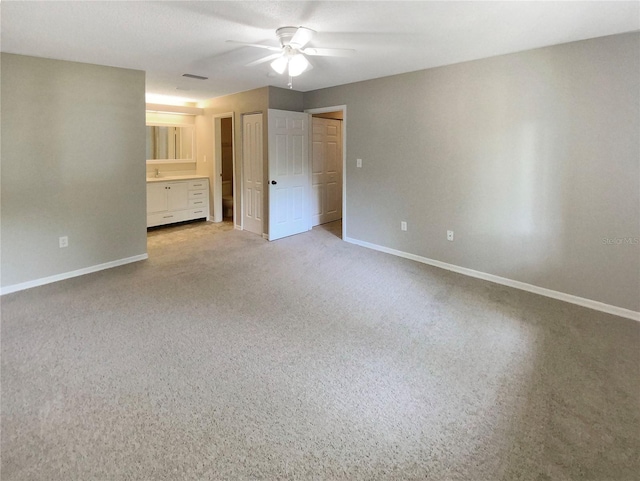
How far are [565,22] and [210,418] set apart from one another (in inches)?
143

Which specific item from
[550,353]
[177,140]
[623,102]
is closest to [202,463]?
[550,353]

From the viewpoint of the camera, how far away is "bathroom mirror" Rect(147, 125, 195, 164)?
675cm

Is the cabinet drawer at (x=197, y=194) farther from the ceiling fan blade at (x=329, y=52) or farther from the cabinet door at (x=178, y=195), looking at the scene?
the ceiling fan blade at (x=329, y=52)

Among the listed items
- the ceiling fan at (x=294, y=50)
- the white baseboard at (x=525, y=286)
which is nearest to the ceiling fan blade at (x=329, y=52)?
the ceiling fan at (x=294, y=50)

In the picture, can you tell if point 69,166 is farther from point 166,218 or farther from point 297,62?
point 297,62

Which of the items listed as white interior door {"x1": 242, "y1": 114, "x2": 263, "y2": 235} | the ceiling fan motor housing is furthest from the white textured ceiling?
white interior door {"x1": 242, "y1": 114, "x2": 263, "y2": 235}

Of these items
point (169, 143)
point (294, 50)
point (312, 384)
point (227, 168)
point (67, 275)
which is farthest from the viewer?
point (227, 168)

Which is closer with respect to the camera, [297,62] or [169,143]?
[297,62]

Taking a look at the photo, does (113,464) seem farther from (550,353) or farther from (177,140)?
(177,140)

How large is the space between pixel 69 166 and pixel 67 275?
1.20 meters

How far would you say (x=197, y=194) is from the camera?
22.9 feet

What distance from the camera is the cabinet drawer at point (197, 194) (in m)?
6.88

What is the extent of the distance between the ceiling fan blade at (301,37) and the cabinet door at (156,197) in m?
4.13

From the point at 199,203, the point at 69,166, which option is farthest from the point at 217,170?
the point at 69,166
